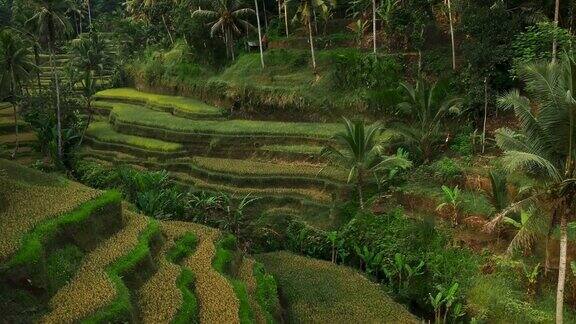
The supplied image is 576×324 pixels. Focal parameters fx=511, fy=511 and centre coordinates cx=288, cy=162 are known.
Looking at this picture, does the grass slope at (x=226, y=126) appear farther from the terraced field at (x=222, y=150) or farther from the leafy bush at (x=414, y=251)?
the leafy bush at (x=414, y=251)

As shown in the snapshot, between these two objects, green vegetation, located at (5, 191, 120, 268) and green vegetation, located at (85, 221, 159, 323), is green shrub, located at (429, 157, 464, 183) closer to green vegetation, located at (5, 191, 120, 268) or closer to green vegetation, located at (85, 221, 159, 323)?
green vegetation, located at (85, 221, 159, 323)

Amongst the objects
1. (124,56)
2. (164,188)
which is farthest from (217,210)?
(124,56)

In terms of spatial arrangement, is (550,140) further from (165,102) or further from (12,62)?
(12,62)

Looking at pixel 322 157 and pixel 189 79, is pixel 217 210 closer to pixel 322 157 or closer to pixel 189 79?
pixel 322 157

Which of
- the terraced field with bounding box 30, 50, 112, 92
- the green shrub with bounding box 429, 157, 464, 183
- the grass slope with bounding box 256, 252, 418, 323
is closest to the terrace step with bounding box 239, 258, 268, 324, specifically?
the grass slope with bounding box 256, 252, 418, 323

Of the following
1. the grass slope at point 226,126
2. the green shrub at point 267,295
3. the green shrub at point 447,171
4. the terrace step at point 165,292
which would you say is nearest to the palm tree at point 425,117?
the green shrub at point 447,171

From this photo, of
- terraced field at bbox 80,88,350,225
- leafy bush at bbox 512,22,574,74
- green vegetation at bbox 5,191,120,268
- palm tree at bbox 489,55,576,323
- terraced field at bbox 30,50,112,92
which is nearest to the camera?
palm tree at bbox 489,55,576,323
